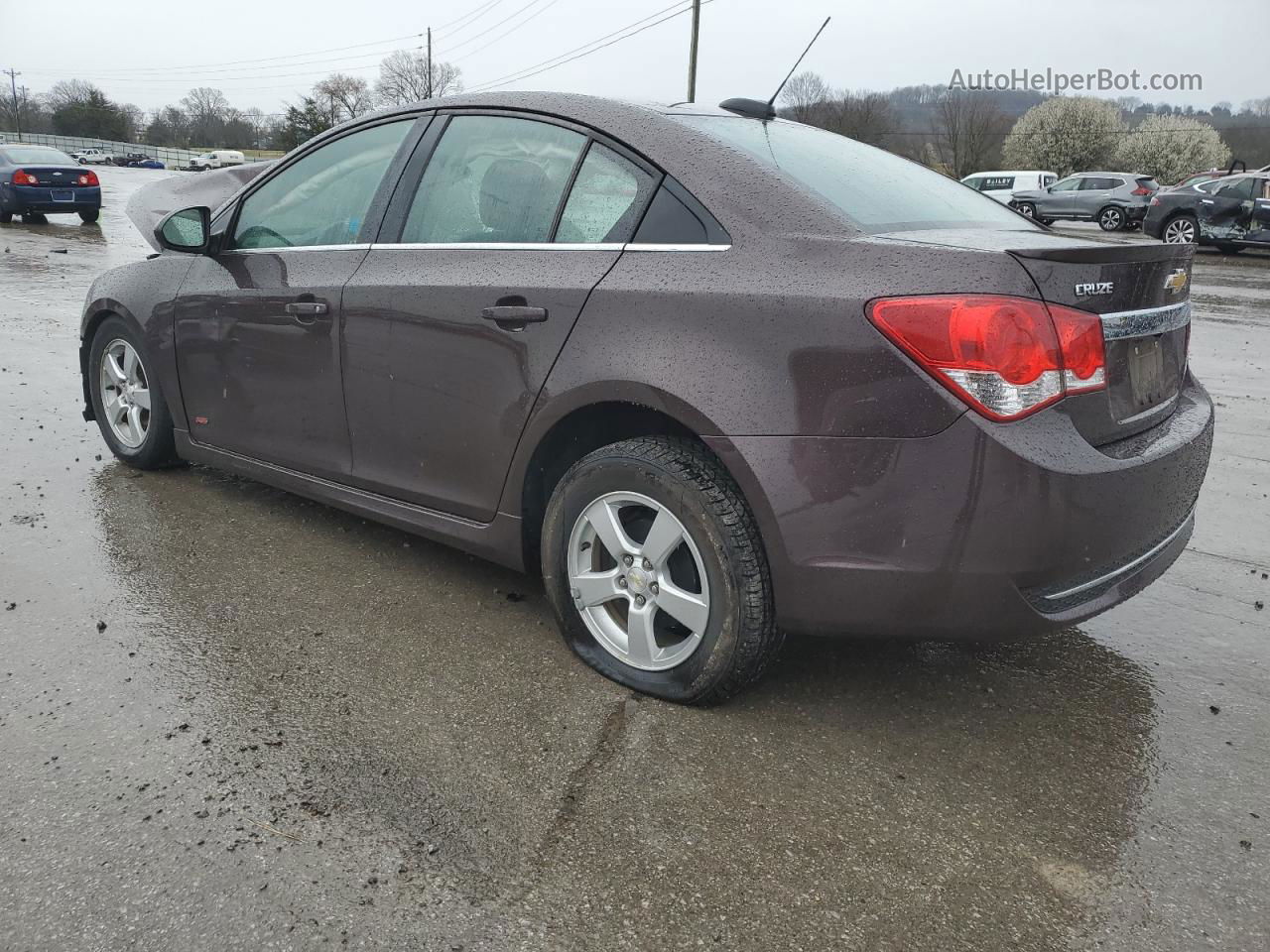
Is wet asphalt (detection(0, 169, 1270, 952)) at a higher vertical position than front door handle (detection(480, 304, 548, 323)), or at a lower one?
lower

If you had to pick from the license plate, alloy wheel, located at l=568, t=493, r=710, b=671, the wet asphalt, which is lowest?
the wet asphalt

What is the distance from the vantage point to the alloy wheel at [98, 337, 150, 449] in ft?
15.1

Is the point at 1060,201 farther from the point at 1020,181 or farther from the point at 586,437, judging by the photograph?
the point at 586,437

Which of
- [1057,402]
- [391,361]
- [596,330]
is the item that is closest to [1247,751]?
[1057,402]

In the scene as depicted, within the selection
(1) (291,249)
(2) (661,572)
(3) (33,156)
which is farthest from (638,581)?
(3) (33,156)

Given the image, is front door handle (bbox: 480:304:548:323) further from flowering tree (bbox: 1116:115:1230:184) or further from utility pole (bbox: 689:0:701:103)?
flowering tree (bbox: 1116:115:1230:184)

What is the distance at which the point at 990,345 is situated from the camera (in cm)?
223

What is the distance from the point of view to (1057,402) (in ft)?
7.52

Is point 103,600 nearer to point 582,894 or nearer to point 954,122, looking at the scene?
point 582,894

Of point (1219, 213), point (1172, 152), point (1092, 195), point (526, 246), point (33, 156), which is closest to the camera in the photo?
point (526, 246)

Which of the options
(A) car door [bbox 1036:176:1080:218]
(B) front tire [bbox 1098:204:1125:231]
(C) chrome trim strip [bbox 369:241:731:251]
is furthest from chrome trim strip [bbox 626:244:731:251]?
(A) car door [bbox 1036:176:1080:218]

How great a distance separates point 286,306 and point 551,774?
2105 mm

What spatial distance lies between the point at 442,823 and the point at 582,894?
1.27ft

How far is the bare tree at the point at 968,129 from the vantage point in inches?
2505
